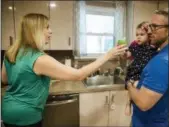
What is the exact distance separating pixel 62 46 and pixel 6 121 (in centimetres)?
121

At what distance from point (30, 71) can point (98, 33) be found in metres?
1.66

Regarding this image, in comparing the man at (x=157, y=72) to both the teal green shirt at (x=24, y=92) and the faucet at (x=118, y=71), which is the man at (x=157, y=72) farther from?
the faucet at (x=118, y=71)

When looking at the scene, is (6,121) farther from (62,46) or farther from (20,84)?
(62,46)

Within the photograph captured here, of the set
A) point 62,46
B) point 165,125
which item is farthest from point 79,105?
point 165,125

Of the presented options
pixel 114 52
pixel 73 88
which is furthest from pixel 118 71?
pixel 114 52

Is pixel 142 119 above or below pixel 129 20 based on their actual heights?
below

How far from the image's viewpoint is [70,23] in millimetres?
2252

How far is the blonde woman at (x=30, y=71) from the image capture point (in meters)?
1.11

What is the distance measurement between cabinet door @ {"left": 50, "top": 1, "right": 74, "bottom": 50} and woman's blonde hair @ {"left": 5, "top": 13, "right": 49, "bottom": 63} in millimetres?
1024

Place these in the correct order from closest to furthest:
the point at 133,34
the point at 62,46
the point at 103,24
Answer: the point at 62,46
the point at 133,34
the point at 103,24

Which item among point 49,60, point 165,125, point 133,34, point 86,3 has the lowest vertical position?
point 165,125

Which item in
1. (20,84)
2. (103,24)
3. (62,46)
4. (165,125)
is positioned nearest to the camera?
(165,125)

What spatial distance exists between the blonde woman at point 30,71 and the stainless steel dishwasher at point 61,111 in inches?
22.5

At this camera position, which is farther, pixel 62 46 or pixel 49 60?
pixel 62 46
